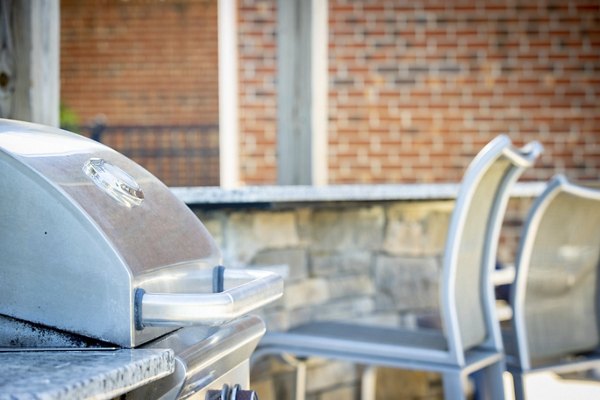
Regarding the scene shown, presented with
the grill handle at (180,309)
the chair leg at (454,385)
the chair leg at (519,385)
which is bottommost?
the chair leg at (519,385)

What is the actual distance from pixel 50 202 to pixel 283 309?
205 centimetres

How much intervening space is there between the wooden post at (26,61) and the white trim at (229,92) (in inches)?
144

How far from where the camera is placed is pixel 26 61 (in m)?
2.54


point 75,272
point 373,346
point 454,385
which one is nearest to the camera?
point 75,272

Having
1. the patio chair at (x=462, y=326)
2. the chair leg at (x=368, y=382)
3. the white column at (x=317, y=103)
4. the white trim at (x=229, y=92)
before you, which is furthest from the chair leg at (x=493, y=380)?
the white trim at (x=229, y=92)

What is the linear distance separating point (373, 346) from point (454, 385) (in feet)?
0.80

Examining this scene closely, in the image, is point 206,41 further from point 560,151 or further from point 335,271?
point 335,271

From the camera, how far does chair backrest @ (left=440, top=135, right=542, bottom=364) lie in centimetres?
235

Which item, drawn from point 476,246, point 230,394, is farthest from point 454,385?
point 230,394

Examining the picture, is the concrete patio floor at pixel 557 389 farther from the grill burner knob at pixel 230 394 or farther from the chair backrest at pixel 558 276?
the grill burner knob at pixel 230 394

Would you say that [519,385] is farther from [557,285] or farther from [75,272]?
[75,272]

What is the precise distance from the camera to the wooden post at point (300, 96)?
3.74 meters

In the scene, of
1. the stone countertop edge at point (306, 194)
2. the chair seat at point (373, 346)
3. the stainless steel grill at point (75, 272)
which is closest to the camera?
the stainless steel grill at point (75, 272)

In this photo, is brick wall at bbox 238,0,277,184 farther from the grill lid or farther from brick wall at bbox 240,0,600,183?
the grill lid
